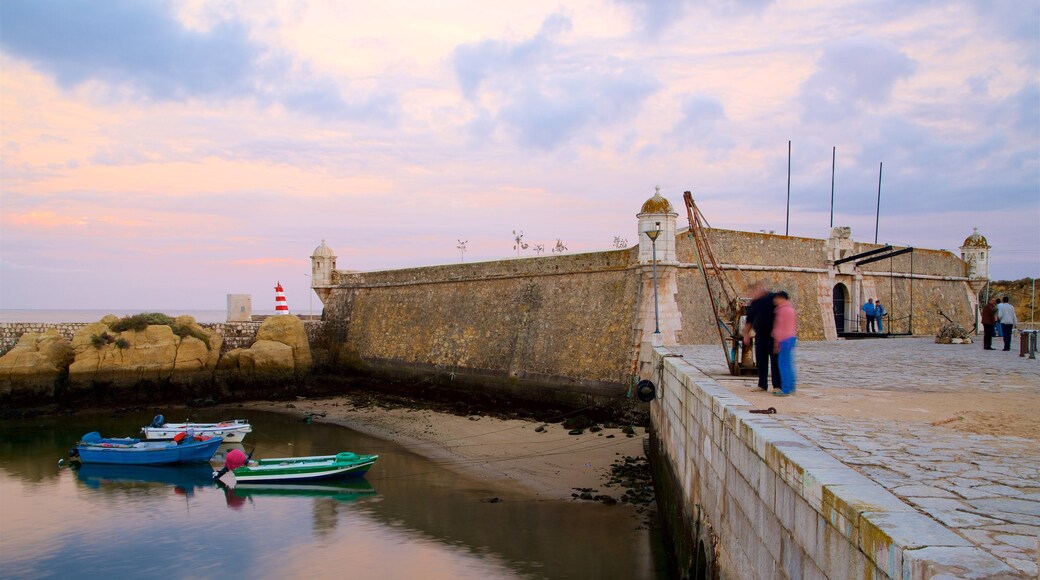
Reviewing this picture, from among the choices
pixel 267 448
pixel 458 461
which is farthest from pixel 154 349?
pixel 458 461

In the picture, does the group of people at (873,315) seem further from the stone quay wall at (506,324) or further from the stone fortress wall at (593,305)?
the stone quay wall at (506,324)

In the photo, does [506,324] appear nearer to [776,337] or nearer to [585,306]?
[585,306]

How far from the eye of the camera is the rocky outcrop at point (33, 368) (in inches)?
907

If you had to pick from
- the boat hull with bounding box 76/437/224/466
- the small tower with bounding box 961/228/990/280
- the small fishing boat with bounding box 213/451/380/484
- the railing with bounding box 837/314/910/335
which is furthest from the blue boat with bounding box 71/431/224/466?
the small tower with bounding box 961/228/990/280

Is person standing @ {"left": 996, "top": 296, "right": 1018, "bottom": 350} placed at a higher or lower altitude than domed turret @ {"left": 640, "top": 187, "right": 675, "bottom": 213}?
lower

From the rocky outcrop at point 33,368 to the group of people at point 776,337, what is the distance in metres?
24.3

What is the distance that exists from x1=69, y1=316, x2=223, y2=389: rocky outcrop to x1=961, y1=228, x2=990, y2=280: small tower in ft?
101

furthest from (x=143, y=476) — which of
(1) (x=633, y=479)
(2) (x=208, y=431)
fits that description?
(1) (x=633, y=479)

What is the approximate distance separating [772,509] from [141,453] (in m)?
16.1

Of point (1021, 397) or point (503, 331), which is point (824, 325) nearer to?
point (503, 331)

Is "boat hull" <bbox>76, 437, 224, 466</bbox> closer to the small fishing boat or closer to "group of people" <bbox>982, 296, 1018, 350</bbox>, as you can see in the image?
the small fishing boat

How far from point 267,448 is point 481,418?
18.9 feet

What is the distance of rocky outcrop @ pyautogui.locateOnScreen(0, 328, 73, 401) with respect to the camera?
907 inches

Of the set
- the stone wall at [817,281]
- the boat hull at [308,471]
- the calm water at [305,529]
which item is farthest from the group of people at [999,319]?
the boat hull at [308,471]
